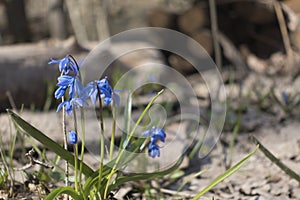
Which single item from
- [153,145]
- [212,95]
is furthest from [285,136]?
[153,145]

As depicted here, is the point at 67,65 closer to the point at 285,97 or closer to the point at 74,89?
the point at 74,89

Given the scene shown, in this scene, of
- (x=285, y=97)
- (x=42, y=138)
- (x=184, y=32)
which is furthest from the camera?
(x=184, y=32)

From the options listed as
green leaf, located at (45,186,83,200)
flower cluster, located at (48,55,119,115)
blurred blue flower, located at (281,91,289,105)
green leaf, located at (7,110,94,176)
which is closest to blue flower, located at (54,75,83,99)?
flower cluster, located at (48,55,119,115)

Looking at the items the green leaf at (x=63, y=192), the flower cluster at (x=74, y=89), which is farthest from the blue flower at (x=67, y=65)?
the green leaf at (x=63, y=192)

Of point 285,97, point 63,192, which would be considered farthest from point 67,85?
point 285,97

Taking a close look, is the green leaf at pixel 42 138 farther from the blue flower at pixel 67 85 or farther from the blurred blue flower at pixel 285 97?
the blurred blue flower at pixel 285 97

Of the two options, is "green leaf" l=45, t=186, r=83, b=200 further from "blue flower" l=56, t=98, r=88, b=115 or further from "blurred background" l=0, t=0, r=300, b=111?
"blurred background" l=0, t=0, r=300, b=111

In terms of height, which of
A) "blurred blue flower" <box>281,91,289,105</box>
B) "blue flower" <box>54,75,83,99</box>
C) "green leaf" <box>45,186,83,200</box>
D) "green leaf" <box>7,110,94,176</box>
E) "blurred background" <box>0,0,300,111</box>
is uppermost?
"blurred background" <box>0,0,300,111</box>

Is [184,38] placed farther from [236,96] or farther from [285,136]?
[285,136]
